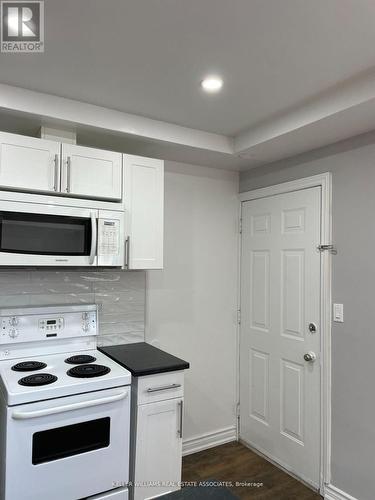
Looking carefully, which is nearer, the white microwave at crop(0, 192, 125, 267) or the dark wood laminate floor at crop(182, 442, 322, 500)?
the white microwave at crop(0, 192, 125, 267)

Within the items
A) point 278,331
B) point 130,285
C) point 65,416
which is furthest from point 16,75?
A: point 278,331

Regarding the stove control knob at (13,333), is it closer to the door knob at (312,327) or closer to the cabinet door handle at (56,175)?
the cabinet door handle at (56,175)

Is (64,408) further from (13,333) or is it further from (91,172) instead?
(91,172)

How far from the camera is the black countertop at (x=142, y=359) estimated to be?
2.22 metres

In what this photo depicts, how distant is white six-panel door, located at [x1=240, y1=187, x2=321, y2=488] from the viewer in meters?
2.66

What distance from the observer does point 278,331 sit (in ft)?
9.64

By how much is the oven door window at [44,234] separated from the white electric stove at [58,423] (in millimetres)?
483

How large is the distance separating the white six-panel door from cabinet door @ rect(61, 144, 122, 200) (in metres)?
1.27

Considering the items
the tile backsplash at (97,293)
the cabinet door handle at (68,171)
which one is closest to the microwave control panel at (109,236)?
the cabinet door handle at (68,171)

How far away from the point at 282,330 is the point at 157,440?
122 centimetres

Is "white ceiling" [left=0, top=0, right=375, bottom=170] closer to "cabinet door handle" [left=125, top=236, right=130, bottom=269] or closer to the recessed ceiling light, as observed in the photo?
the recessed ceiling light

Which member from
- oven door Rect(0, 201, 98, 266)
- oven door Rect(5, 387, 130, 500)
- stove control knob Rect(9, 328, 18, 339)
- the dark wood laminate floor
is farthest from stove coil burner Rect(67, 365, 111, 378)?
the dark wood laminate floor

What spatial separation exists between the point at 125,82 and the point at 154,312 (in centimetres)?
165

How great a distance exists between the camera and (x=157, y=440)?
2.23 metres
